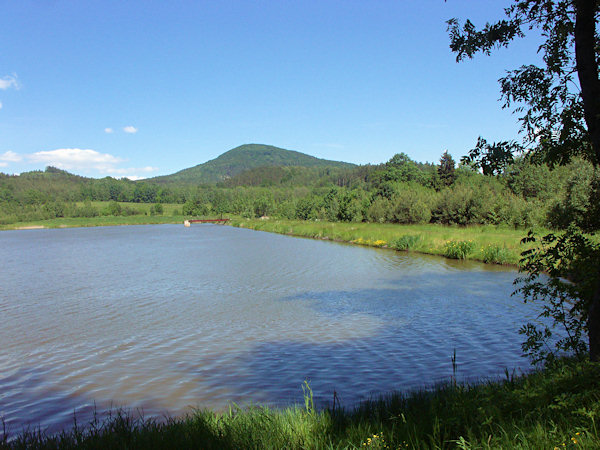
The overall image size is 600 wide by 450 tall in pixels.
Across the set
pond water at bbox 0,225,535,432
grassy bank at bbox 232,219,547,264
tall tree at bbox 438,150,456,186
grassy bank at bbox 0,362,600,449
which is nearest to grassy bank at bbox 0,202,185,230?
tall tree at bbox 438,150,456,186

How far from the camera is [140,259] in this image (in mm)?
33812

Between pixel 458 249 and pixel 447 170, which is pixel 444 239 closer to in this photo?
pixel 458 249

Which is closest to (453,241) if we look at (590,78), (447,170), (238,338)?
(238,338)

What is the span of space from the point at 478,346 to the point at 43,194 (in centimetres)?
20799

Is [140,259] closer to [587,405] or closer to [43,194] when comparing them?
[587,405]

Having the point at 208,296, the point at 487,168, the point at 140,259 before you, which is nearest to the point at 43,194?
the point at 140,259

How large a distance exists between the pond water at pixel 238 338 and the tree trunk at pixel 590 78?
3209mm

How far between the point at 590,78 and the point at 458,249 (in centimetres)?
2458

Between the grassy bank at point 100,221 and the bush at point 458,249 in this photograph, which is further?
the grassy bank at point 100,221

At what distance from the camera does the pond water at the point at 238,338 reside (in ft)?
26.6

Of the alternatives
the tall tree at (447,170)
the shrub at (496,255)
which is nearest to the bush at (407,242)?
the shrub at (496,255)

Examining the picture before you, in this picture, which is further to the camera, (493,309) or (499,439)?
(493,309)

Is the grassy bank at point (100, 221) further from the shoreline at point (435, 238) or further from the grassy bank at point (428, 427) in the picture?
the grassy bank at point (428, 427)

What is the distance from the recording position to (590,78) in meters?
5.96
